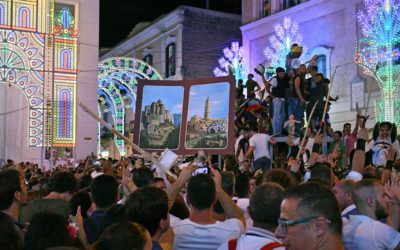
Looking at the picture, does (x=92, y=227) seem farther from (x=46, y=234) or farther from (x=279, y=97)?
(x=279, y=97)

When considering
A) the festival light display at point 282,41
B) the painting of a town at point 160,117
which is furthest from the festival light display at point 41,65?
the painting of a town at point 160,117

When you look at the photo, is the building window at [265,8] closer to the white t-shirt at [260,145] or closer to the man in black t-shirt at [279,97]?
the man in black t-shirt at [279,97]

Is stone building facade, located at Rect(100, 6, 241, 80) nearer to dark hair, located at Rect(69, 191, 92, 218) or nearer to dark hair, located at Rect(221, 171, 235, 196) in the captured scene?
dark hair, located at Rect(69, 191, 92, 218)

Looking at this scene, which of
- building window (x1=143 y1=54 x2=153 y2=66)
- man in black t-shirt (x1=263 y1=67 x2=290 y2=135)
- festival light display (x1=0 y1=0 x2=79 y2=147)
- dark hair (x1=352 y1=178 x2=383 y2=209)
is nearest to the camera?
dark hair (x1=352 y1=178 x2=383 y2=209)

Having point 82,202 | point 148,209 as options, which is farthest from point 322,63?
point 148,209

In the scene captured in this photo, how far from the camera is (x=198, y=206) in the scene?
4.50m

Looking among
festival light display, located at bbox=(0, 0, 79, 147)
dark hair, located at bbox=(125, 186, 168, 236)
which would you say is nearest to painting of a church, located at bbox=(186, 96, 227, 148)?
dark hair, located at bbox=(125, 186, 168, 236)

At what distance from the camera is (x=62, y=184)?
596 centimetres

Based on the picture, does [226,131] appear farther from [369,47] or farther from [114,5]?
[114,5]

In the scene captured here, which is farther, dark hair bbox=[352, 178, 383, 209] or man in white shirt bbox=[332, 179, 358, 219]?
man in white shirt bbox=[332, 179, 358, 219]

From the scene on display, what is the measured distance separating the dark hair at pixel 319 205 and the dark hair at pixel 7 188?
3001mm

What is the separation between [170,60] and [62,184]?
106 feet

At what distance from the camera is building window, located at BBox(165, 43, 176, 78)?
37469mm

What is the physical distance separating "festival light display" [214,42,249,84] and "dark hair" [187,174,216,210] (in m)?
28.4
